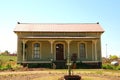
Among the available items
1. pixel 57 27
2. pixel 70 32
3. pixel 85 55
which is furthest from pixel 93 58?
pixel 57 27

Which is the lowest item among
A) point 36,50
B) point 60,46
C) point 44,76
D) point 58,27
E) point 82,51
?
point 44,76

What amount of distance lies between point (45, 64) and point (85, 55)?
18.3 ft

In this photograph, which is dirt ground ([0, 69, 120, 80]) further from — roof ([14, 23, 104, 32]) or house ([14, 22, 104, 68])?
roof ([14, 23, 104, 32])

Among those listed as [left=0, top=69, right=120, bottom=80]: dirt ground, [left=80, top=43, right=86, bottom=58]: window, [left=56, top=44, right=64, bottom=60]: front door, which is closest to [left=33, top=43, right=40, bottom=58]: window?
[left=56, top=44, right=64, bottom=60]: front door

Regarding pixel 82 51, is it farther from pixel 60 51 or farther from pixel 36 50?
pixel 36 50

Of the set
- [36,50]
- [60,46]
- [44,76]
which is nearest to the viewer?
[44,76]

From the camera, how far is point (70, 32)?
1262 inches

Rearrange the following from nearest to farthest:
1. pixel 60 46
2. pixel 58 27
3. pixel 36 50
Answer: pixel 36 50, pixel 60 46, pixel 58 27

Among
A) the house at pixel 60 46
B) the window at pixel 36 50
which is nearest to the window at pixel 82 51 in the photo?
the house at pixel 60 46

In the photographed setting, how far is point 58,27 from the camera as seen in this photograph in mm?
34000

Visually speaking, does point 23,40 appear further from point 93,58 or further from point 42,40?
point 93,58

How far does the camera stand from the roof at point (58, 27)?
3231 cm

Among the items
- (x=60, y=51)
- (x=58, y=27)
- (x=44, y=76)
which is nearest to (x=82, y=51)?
(x=60, y=51)

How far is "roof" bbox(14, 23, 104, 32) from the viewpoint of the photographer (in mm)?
32312
